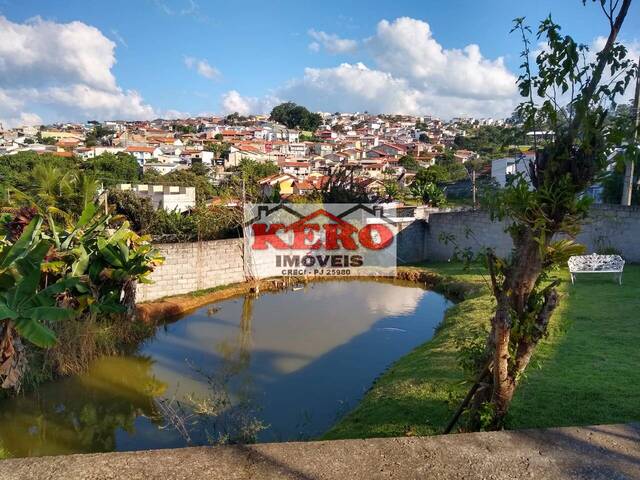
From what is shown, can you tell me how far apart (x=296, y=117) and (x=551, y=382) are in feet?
330

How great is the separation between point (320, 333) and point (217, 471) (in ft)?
20.6

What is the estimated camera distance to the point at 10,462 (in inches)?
90.7

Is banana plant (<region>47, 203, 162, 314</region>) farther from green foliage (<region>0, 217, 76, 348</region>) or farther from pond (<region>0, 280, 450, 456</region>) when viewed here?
green foliage (<region>0, 217, 76, 348</region>)

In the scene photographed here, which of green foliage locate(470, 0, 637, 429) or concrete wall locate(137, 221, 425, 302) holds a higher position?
green foliage locate(470, 0, 637, 429)

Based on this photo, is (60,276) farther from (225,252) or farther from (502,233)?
(502,233)

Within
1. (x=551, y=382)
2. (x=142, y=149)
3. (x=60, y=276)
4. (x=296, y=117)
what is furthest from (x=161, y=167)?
(x=296, y=117)

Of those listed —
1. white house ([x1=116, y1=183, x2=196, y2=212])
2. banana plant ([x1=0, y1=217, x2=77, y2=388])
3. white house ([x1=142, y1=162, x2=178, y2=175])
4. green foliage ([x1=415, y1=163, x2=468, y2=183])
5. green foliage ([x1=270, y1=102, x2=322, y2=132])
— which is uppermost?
green foliage ([x1=270, y1=102, x2=322, y2=132])

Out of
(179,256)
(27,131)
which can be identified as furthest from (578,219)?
(27,131)

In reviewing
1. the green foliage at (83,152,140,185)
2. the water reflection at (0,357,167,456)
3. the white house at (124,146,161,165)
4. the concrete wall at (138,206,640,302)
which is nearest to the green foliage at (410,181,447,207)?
the concrete wall at (138,206,640,302)

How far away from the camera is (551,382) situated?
434cm

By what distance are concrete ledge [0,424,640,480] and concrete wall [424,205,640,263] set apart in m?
5.28

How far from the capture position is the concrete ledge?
2.22 meters

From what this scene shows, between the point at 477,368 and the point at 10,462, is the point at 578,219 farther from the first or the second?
the point at 10,462

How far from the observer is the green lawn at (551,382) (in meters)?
3.67
